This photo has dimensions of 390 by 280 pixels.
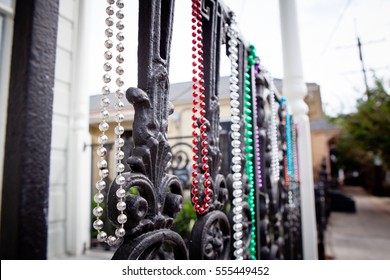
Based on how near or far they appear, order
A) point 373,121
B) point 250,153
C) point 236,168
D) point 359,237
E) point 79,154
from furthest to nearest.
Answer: point 373,121 → point 359,237 → point 79,154 → point 250,153 → point 236,168

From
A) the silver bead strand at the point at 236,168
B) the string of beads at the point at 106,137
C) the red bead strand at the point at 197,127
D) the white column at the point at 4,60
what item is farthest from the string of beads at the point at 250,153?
the white column at the point at 4,60

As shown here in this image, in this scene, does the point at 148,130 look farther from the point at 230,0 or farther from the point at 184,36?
the point at 230,0

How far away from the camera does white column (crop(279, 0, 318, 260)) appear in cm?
199

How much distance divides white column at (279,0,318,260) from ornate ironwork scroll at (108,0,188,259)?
66.3 inches

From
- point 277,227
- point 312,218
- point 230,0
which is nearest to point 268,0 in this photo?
point 230,0

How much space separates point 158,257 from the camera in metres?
0.49

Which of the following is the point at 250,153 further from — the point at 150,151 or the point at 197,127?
the point at 150,151

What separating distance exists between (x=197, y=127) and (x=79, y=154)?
7.10ft

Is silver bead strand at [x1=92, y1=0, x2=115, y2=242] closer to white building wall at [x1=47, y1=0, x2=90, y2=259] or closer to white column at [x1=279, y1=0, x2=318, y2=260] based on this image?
white column at [x1=279, y1=0, x2=318, y2=260]

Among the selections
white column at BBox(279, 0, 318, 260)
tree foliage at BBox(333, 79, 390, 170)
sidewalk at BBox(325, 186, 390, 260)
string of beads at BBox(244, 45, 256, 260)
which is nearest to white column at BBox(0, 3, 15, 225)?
string of beads at BBox(244, 45, 256, 260)

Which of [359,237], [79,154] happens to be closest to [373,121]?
[359,237]

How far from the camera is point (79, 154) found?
250cm

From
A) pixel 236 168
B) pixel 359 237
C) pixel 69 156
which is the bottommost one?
pixel 359 237

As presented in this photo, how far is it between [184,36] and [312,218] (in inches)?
71.9
